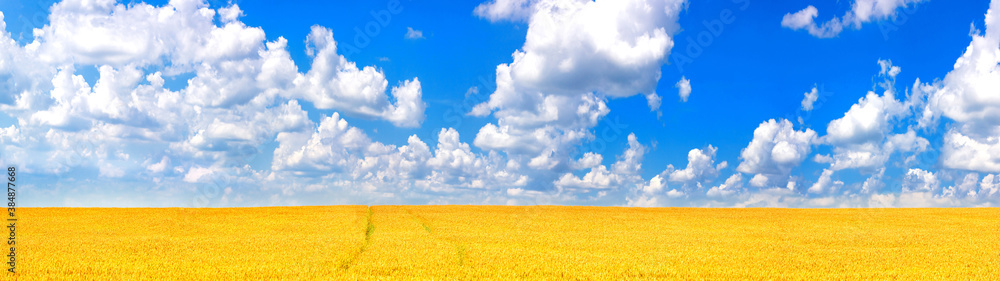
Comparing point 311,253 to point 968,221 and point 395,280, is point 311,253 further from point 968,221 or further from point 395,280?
point 968,221

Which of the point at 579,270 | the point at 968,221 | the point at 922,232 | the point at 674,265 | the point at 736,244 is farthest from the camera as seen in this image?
the point at 968,221

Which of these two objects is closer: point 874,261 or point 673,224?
point 874,261

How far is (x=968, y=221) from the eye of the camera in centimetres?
3981

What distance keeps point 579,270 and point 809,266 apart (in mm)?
7920

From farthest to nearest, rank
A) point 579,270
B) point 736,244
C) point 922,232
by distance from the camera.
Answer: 1. point 922,232
2. point 736,244
3. point 579,270

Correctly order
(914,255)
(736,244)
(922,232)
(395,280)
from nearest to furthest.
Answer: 1. (395,280)
2. (914,255)
3. (736,244)
4. (922,232)

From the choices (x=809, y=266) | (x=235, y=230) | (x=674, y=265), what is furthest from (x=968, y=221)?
(x=235, y=230)

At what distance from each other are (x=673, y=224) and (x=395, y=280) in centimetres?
2687

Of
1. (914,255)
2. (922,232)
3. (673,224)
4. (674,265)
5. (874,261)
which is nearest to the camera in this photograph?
(674,265)

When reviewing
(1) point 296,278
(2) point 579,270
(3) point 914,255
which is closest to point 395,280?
(1) point 296,278

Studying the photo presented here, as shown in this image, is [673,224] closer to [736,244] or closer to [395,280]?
[736,244]

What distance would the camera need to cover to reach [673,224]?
3716 centimetres

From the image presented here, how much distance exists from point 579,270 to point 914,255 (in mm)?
13882

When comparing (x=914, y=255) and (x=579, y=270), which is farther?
(x=914, y=255)
